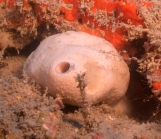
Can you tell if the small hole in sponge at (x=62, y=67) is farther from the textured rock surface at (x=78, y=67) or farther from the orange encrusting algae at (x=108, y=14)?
the orange encrusting algae at (x=108, y=14)

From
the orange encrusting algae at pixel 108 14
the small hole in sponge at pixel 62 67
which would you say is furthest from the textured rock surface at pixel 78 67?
the orange encrusting algae at pixel 108 14

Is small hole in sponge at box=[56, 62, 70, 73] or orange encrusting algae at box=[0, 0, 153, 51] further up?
orange encrusting algae at box=[0, 0, 153, 51]

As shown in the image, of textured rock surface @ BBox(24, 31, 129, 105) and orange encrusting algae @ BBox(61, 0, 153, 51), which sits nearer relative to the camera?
textured rock surface @ BBox(24, 31, 129, 105)

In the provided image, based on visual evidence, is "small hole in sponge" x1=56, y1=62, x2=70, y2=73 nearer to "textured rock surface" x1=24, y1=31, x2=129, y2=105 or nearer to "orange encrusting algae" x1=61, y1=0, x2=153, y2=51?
"textured rock surface" x1=24, y1=31, x2=129, y2=105

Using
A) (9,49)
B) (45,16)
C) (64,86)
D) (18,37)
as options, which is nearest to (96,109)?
(64,86)

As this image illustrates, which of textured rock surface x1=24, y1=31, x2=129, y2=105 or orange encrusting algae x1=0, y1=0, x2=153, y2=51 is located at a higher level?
orange encrusting algae x1=0, y1=0, x2=153, y2=51

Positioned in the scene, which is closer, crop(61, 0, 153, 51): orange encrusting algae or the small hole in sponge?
the small hole in sponge

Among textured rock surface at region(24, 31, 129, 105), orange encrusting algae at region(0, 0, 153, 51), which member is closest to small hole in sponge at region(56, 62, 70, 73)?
textured rock surface at region(24, 31, 129, 105)

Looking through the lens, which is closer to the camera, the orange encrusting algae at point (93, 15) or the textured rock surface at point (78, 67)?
the textured rock surface at point (78, 67)

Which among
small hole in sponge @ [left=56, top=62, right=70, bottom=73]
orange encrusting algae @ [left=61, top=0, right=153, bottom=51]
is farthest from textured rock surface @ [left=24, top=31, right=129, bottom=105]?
orange encrusting algae @ [left=61, top=0, right=153, bottom=51]

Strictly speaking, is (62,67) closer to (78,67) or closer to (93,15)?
(78,67)
